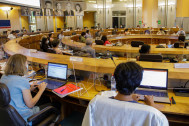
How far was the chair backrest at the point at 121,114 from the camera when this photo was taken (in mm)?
908

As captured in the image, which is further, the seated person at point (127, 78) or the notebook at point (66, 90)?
the notebook at point (66, 90)

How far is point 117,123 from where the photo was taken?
0.99 metres

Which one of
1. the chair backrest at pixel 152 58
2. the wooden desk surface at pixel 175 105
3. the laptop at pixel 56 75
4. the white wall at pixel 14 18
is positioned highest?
the white wall at pixel 14 18

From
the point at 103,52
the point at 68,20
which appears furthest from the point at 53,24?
the point at 103,52

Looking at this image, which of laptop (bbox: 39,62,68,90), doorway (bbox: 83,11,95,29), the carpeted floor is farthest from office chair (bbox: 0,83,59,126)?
doorway (bbox: 83,11,95,29)

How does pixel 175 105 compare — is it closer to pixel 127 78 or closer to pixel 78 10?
pixel 127 78

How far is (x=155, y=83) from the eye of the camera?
6.38ft

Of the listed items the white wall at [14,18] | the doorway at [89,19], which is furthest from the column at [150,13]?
the white wall at [14,18]

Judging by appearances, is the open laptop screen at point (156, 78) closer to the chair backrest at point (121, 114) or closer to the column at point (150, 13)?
the chair backrest at point (121, 114)

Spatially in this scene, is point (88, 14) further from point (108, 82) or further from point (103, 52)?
point (108, 82)

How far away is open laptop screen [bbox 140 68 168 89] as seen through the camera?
75.1 inches

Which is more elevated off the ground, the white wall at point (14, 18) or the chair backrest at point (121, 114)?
the white wall at point (14, 18)

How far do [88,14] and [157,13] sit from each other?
7.62 m

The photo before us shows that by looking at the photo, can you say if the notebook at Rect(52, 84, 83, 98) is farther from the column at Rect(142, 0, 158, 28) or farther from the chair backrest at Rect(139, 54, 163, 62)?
the column at Rect(142, 0, 158, 28)
